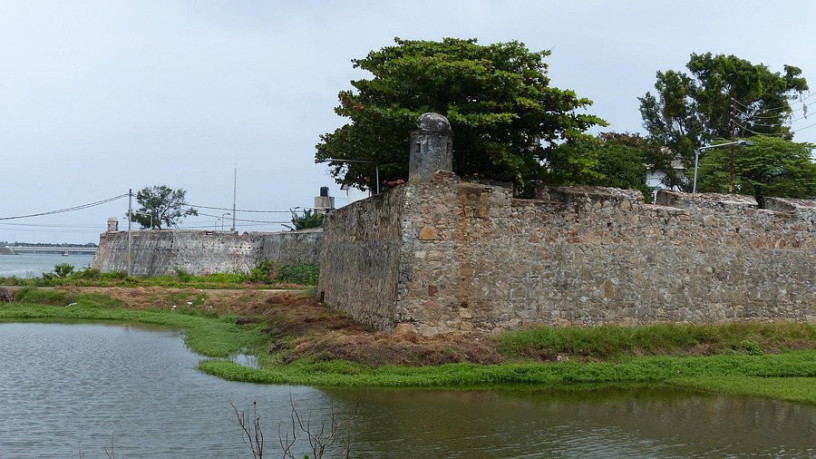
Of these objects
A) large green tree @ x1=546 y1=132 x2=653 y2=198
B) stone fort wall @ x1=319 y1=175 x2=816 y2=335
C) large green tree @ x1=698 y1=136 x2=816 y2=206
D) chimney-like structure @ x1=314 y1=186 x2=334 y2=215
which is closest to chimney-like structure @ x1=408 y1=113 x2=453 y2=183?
stone fort wall @ x1=319 y1=175 x2=816 y2=335

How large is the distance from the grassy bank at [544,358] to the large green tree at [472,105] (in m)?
4.01

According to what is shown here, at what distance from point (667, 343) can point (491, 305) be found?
3.34 m

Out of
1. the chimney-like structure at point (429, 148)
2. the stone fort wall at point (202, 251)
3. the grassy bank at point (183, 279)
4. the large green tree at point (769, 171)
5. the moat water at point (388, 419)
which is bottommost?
the moat water at point (388, 419)

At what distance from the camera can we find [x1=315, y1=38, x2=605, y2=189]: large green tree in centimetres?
1669

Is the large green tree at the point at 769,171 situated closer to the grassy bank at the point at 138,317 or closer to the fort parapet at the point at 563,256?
the fort parapet at the point at 563,256

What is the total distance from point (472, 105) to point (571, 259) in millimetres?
3842

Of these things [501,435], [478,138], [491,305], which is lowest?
[501,435]

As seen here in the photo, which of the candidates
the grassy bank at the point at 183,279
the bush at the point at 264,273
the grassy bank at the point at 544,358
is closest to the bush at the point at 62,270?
the grassy bank at the point at 183,279

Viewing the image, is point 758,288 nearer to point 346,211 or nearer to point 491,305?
point 491,305

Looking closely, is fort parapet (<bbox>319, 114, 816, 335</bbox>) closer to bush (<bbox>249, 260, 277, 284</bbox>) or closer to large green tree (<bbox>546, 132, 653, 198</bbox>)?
large green tree (<bbox>546, 132, 653, 198</bbox>)

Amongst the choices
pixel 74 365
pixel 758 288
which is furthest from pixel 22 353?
pixel 758 288

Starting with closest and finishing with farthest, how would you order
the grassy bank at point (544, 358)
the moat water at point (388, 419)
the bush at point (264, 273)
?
the moat water at point (388, 419) → the grassy bank at point (544, 358) → the bush at point (264, 273)

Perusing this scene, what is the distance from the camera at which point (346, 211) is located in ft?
65.3

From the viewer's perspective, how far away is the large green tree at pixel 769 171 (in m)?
30.6
